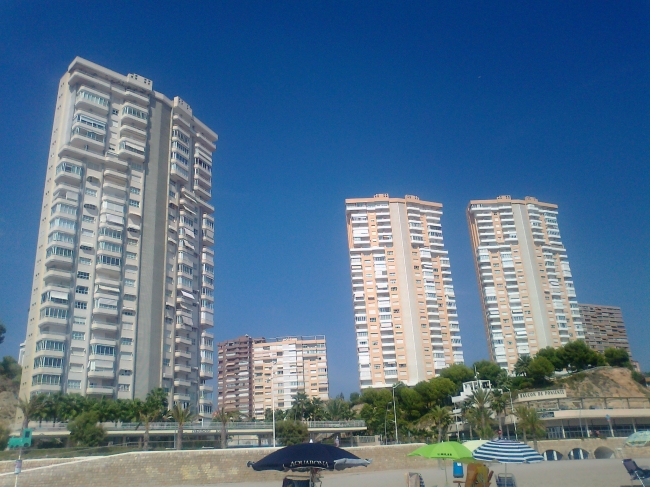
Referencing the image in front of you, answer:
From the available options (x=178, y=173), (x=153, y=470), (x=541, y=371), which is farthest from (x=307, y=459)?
(x=541, y=371)

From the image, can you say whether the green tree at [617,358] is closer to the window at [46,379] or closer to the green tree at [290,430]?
the green tree at [290,430]

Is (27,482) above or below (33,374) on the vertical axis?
below

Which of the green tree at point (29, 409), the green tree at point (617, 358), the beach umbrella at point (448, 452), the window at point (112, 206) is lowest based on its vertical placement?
the beach umbrella at point (448, 452)

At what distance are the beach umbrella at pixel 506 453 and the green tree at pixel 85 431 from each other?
132 ft

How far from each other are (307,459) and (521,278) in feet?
331

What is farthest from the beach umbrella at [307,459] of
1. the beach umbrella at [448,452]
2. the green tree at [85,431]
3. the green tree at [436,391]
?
the green tree at [436,391]

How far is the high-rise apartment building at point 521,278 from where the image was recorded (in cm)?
10162

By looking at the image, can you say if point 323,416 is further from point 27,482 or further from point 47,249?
point 27,482

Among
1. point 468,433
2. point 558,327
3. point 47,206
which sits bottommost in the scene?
point 468,433

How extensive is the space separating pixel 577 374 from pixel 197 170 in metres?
56.7

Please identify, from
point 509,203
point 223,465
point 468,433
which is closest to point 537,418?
point 468,433

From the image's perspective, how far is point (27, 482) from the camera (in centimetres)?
2650

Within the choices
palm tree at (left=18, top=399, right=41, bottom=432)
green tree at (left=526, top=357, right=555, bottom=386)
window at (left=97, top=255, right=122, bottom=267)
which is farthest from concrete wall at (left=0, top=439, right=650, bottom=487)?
green tree at (left=526, top=357, right=555, bottom=386)

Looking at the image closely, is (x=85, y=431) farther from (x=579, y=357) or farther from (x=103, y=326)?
(x=579, y=357)
